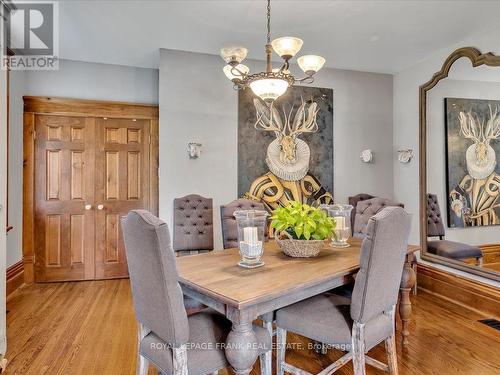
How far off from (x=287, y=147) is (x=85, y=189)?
2645 millimetres

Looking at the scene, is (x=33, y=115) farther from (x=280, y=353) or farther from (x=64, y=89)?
(x=280, y=353)

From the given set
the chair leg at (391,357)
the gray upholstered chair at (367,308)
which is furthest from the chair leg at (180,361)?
the chair leg at (391,357)

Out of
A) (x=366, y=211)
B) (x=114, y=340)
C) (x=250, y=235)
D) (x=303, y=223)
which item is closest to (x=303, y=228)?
(x=303, y=223)

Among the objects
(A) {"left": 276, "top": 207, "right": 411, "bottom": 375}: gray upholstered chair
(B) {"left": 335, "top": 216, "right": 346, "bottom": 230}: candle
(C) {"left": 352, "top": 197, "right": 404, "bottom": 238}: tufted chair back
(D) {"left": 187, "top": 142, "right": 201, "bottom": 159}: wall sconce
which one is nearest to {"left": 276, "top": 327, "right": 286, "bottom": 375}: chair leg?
(A) {"left": 276, "top": 207, "right": 411, "bottom": 375}: gray upholstered chair

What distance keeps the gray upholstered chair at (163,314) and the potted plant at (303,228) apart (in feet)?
2.06

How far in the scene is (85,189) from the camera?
4148mm

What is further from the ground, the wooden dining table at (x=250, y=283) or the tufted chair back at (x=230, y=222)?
the tufted chair back at (x=230, y=222)

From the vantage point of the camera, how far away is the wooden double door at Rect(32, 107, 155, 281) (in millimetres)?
4031

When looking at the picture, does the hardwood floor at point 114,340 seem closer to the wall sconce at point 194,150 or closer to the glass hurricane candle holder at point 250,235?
the glass hurricane candle holder at point 250,235

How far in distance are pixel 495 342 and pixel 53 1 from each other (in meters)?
4.57

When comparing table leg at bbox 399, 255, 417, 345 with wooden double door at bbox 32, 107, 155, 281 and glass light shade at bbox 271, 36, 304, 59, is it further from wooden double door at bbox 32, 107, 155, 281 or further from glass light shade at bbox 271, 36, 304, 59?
wooden double door at bbox 32, 107, 155, 281

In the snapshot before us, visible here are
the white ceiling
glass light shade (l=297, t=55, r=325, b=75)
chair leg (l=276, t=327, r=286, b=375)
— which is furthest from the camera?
the white ceiling

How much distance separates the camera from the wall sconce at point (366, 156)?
4453 millimetres

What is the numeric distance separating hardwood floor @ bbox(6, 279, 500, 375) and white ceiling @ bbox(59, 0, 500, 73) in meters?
2.79
